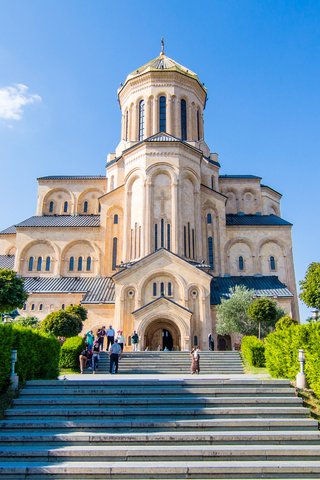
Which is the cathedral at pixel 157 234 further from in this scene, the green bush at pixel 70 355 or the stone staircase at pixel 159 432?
the stone staircase at pixel 159 432

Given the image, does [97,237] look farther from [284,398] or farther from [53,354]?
[284,398]

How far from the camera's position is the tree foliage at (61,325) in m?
21.2

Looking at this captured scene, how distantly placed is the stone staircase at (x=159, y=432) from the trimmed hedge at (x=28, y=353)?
2.24ft

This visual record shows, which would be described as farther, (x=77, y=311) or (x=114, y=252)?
(x=114, y=252)

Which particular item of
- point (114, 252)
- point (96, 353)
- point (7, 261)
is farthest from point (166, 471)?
point (7, 261)

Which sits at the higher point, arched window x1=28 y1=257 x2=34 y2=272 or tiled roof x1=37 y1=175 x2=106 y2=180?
tiled roof x1=37 y1=175 x2=106 y2=180

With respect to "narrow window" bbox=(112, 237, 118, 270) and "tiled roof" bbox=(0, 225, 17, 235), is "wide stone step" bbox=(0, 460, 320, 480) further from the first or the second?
"tiled roof" bbox=(0, 225, 17, 235)

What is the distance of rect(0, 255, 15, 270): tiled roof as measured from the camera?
117 feet

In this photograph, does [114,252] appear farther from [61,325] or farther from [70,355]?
[70,355]

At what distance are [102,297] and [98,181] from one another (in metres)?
15.7

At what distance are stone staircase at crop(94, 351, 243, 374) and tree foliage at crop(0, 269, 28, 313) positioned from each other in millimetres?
5185

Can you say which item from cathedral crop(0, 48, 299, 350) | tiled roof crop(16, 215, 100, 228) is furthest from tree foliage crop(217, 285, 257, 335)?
tiled roof crop(16, 215, 100, 228)

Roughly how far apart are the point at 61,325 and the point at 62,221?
55.8 ft

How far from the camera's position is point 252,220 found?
36.8 meters
